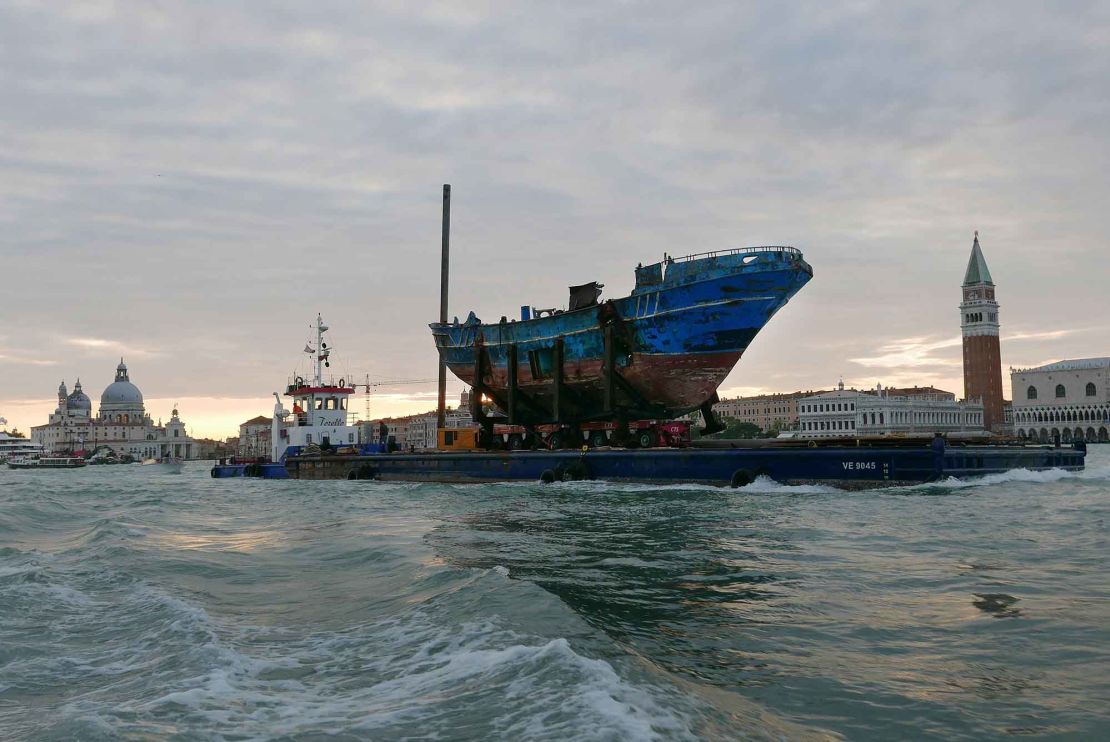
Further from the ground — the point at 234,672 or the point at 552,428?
the point at 552,428

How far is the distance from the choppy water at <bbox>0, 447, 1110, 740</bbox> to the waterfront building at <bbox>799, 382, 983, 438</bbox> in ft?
405

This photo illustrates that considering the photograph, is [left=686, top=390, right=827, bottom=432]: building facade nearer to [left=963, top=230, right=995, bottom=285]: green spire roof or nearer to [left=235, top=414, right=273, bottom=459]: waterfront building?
[left=963, top=230, right=995, bottom=285]: green spire roof

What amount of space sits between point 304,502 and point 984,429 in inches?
5423

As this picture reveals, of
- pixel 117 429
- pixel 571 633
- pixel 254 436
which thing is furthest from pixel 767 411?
pixel 571 633

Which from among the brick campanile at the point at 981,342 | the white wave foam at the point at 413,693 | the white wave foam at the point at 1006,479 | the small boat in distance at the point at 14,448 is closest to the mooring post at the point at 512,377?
the white wave foam at the point at 1006,479

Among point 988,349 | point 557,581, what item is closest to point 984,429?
point 988,349

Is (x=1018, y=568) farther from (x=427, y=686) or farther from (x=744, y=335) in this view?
(x=744, y=335)

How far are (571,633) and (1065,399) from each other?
6899 inches

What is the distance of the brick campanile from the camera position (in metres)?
139

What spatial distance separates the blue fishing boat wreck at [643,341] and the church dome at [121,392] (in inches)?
6918

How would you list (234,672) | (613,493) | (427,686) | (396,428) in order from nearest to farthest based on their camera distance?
1. (427,686)
2. (234,672)
3. (613,493)
4. (396,428)

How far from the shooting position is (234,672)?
6539mm

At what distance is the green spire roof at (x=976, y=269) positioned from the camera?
496ft

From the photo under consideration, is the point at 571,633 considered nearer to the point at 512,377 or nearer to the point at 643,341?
the point at 643,341
